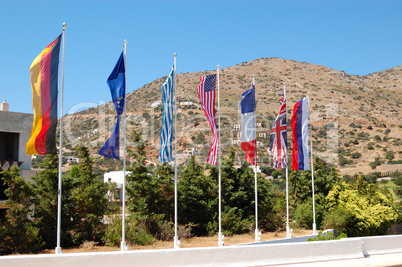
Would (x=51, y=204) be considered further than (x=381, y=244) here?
Yes

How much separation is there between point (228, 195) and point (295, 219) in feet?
20.7

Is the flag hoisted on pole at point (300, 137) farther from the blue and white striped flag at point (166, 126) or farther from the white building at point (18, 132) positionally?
the white building at point (18, 132)

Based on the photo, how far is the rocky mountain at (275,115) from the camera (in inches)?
2817

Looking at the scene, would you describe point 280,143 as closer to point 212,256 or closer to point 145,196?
point 145,196

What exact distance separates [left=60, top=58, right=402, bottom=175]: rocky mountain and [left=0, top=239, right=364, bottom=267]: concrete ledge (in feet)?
133

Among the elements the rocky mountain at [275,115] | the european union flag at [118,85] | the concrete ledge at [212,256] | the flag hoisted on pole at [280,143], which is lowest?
the concrete ledge at [212,256]

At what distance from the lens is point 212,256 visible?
1361cm

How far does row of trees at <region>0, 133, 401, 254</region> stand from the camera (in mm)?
22219

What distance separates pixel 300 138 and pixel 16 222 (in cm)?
1601

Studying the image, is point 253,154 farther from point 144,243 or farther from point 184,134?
A: point 184,134

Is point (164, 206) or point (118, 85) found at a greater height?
point (118, 85)

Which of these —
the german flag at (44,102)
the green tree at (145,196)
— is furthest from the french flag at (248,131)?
the german flag at (44,102)

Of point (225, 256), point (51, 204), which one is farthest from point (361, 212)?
point (51, 204)

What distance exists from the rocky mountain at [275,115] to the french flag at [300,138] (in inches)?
1292
